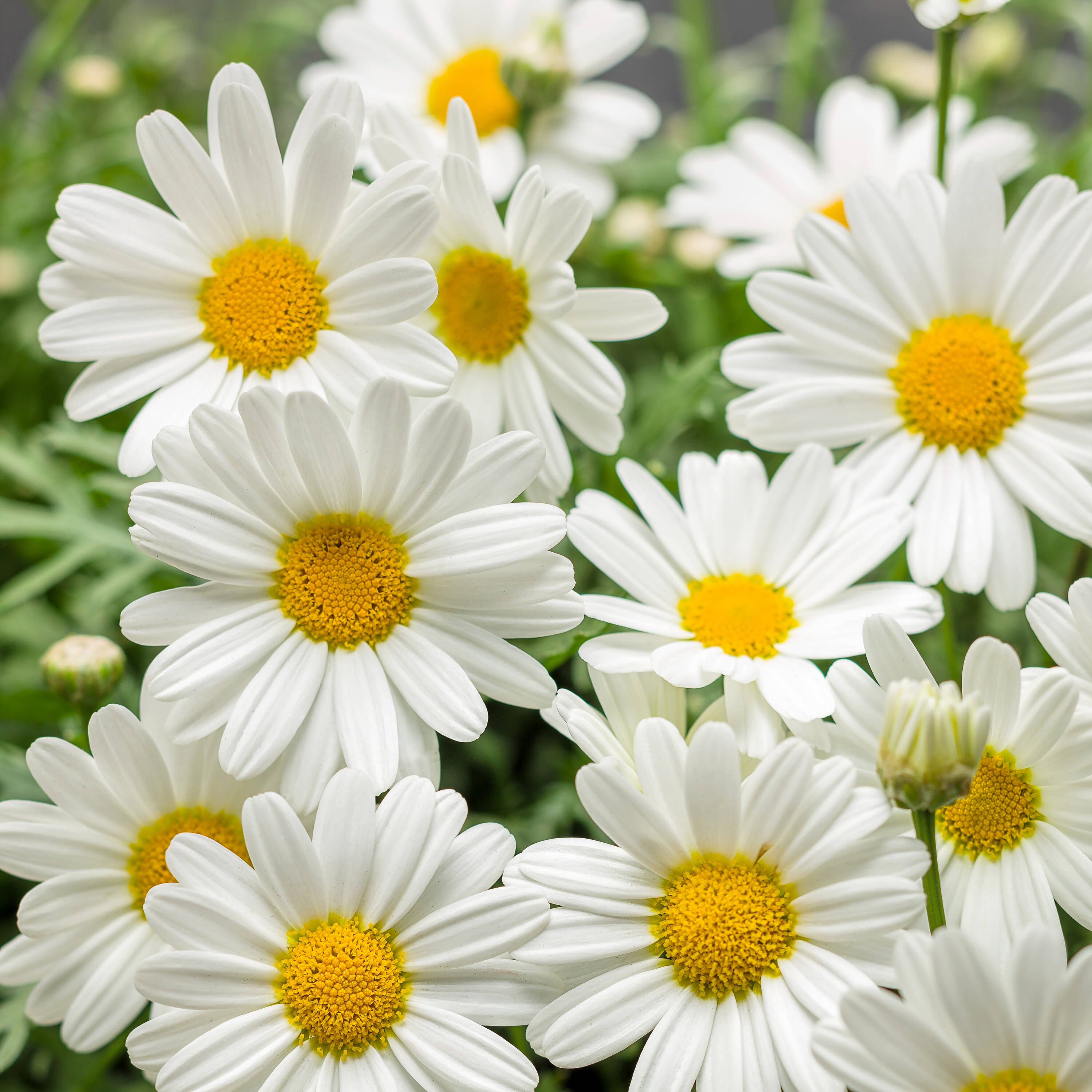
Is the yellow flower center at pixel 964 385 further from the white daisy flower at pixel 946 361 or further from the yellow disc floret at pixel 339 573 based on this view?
the yellow disc floret at pixel 339 573

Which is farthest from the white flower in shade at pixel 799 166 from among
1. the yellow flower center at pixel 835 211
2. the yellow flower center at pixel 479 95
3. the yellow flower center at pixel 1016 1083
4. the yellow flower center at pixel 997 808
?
the yellow flower center at pixel 1016 1083

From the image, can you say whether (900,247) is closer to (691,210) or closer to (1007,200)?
(691,210)

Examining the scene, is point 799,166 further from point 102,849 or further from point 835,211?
point 102,849

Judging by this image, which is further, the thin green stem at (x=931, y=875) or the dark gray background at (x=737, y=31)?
the dark gray background at (x=737, y=31)

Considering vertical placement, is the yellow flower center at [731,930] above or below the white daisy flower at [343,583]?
below

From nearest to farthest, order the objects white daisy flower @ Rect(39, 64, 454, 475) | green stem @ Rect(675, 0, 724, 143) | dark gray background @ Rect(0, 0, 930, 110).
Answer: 1. white daisy flower @ Rect(39, 64, 454, 475)
2. green stem @ Rect(675, 0, 724, 143)
3. dark gray background @ Rect(0, 0, 930, 110)

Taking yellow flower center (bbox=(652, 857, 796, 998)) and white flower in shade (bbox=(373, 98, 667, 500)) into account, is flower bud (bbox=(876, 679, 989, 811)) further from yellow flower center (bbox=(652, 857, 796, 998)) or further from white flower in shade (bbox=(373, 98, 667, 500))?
white flower in shade (bbox=(373, 98, 667, 500))

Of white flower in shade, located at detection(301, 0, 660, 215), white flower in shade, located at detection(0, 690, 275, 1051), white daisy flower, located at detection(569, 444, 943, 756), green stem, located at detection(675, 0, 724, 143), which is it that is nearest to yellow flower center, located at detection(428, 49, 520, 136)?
white flower in shade, located at detection(301, 0, 660, 215)
